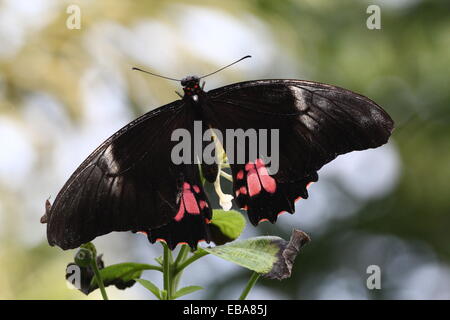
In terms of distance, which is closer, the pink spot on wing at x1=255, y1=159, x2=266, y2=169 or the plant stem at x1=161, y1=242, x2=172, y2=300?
the plant stem at x1=161, y1=242, x2=172, y2=300

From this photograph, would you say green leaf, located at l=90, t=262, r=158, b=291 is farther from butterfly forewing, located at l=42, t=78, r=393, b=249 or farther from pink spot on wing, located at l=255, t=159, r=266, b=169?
pink spot on wing, located at l=255, t=159, r=266, b=169

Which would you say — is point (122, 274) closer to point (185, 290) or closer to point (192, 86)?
point (185, 290)

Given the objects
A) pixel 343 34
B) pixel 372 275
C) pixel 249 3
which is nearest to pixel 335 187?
pixel 343 34

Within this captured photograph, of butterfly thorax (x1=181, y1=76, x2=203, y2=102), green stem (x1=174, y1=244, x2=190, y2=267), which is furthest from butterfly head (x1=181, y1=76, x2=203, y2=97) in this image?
green stem (x1=174, y1=244, x2=190, y2=267)

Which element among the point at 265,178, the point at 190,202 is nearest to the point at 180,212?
the point at 190,202

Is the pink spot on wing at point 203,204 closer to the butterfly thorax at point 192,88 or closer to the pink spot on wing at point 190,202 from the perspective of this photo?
the pink spot on wing at point 190,202

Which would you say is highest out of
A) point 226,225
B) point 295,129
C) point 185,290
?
point 295,129

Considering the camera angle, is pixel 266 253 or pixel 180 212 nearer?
pixel 266 253
